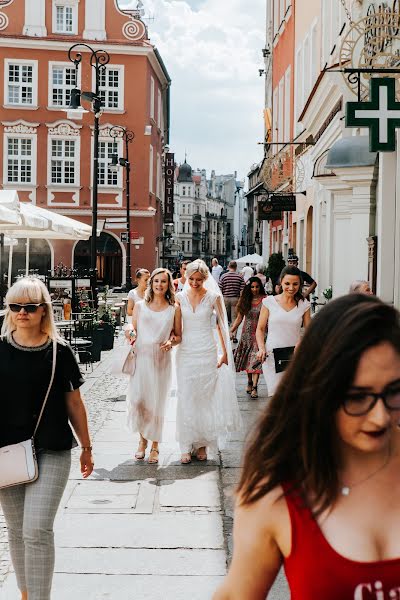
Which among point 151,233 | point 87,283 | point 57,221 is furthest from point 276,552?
point 151,233

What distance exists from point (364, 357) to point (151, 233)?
4585 centimetres

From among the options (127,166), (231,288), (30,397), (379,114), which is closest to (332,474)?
(30,397)

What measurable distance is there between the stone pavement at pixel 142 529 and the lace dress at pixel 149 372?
1.32ft

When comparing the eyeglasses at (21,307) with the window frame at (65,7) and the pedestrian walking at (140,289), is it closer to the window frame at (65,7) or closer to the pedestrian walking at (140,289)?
the pedestrian walking at (140,289)

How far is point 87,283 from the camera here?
2389cm

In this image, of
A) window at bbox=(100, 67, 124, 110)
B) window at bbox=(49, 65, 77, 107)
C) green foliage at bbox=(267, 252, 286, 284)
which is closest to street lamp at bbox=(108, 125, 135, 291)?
window at bbox=(100, 67, 124, 110)

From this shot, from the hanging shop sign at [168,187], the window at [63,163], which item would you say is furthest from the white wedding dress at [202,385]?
the hanging shop sign at [168,187]

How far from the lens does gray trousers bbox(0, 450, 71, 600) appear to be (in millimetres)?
4203

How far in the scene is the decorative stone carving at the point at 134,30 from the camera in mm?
46938

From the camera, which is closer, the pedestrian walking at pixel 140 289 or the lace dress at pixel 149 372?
the lace dress at pixel 149 372

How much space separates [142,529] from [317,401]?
457 cm

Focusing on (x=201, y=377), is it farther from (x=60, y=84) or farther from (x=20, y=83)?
(x=20, y=83)

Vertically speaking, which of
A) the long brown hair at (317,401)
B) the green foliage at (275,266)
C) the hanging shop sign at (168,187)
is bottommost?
the long brown hair at (317,401)

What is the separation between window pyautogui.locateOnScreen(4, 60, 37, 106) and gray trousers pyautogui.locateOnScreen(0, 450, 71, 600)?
145ft
